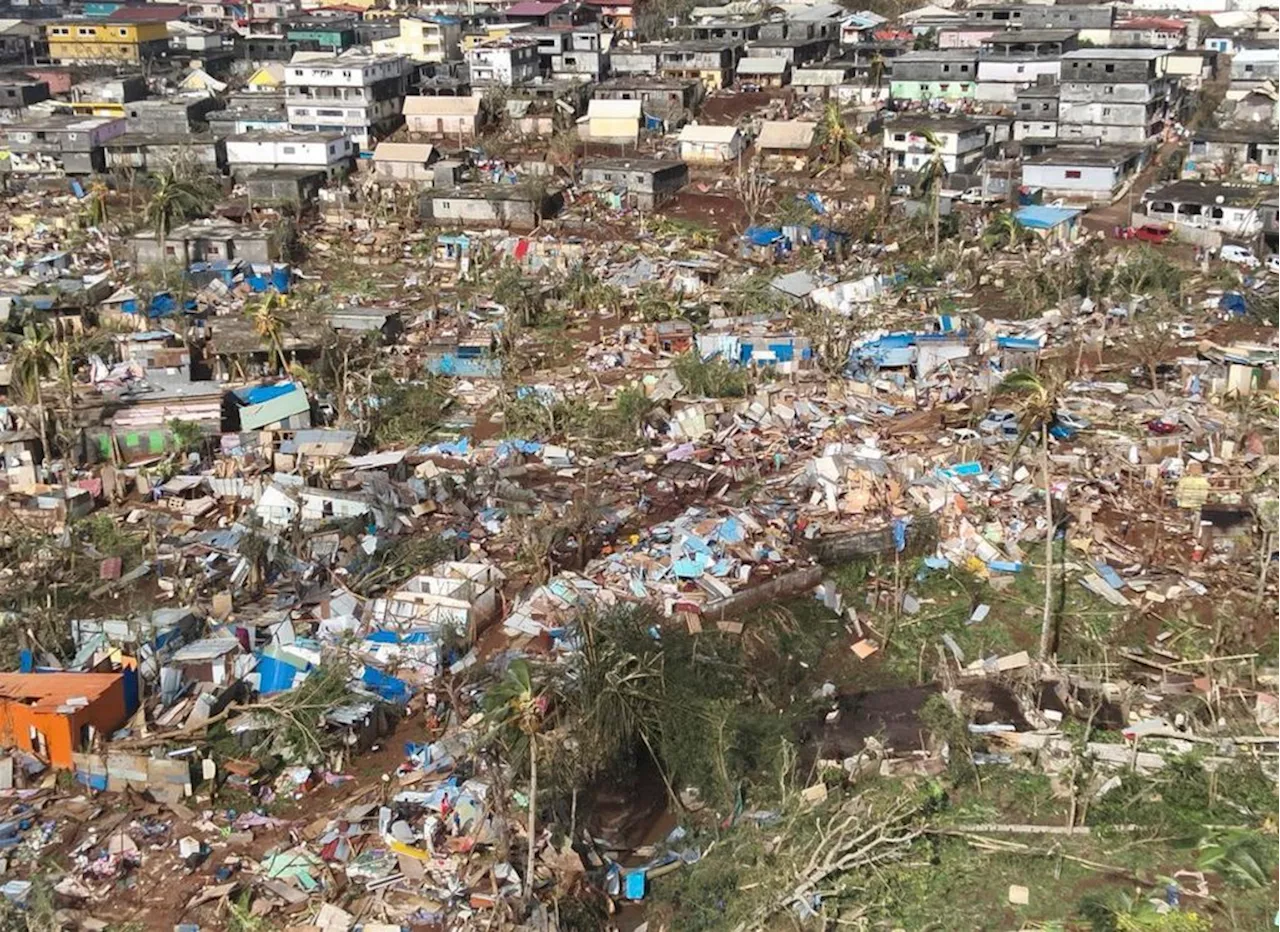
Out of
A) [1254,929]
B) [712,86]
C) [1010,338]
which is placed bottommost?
[1254,929]


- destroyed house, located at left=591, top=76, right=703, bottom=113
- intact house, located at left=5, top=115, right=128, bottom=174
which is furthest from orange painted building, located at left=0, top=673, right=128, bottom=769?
destroyed house, located at left=591, top=76, right=703, bottom=113

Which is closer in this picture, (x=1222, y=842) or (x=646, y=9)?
(x=1222, y=842)

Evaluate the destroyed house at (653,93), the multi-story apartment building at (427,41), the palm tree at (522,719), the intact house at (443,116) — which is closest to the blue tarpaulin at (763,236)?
the destroyed house at (653,93)

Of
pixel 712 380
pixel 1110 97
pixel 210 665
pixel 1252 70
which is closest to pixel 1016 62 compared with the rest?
pixel 1110 97

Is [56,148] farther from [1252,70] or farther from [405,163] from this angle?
[1252,70]

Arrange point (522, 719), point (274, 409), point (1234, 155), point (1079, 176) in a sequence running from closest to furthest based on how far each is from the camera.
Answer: point (522, 719)
point (274, 409)
point (1079, 176)
point (1234, 155)

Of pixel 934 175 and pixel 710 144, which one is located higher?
pixel 710 144

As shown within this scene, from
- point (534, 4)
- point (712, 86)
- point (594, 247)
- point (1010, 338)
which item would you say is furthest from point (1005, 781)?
point (534, 4)

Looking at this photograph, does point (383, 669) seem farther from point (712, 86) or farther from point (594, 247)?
point (712, 86)

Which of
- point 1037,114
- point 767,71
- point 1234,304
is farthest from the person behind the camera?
point 767,71
